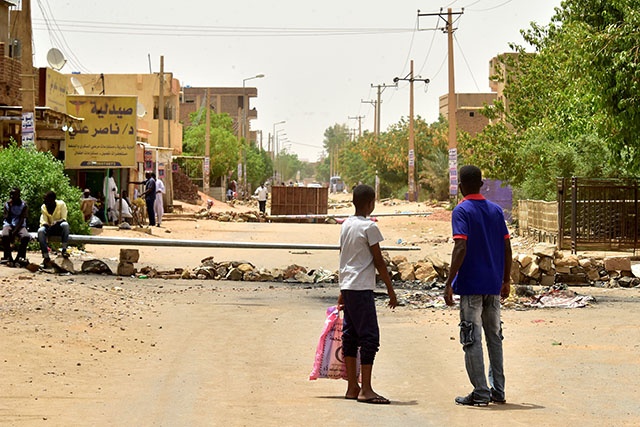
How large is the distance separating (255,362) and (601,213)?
16.0 metres

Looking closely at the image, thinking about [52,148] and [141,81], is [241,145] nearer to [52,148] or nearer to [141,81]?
[141,81]

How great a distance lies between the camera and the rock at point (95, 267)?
66.4 feet

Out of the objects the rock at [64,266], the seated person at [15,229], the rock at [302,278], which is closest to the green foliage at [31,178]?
the seated person at [15,229]

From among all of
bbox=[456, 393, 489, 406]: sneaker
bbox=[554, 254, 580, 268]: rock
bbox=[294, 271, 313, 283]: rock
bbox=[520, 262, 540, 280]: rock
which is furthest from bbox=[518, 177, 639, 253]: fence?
bbox=[456, 393, 489, 406]: sneaker

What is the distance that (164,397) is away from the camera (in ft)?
26.6

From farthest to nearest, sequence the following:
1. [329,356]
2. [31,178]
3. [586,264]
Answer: [31,178] < [586,264] < [329,356]

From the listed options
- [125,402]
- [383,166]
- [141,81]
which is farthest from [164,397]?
[383,166]

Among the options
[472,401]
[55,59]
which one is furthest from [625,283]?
[55,59]

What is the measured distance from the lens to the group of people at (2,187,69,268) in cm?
1956

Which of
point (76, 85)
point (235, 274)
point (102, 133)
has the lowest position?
point (235, 274)

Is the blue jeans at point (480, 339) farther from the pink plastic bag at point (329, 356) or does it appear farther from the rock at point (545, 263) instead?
the rock at point (545, 263)

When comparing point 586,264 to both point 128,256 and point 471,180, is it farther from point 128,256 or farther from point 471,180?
point 471,180

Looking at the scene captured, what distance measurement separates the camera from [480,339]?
805 centimetres

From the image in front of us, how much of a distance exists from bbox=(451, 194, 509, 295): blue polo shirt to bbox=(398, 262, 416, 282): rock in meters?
11.7
